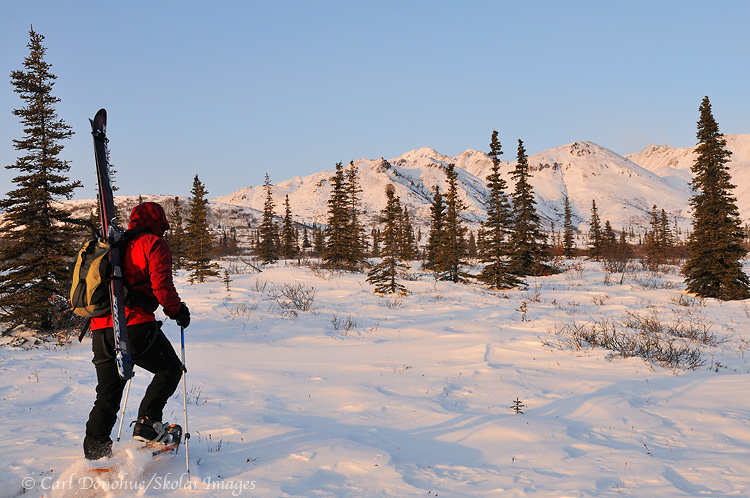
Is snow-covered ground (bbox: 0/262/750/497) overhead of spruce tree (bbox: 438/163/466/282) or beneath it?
beneath

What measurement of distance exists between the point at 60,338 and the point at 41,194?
4870 millimetres

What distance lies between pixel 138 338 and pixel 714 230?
2486 centimetres

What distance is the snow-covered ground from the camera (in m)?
3.67

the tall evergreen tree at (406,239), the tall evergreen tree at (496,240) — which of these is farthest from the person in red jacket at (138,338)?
the tall evergreen tree at (406,239)

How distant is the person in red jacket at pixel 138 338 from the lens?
3625 mm

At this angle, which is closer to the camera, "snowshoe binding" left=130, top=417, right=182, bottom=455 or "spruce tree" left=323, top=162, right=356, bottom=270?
"snowshoe binding" left=130, top=417, right=182, bottom=455

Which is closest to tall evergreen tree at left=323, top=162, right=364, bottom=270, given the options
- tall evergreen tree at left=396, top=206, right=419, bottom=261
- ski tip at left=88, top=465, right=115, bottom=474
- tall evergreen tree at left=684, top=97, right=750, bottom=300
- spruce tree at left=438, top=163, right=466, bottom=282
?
tall evergreen tree at left=396, top=206, right=419, bottom=261

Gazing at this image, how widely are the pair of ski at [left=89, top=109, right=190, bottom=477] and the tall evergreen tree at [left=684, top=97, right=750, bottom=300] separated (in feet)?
78.6

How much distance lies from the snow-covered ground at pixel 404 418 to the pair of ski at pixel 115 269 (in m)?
0.22

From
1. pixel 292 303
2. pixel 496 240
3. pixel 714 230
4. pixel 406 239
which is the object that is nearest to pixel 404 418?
pixel 292 303

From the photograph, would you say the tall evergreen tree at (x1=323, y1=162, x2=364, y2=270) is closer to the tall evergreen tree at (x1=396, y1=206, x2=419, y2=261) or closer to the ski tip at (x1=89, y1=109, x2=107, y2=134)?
the tall evergreen tree at (x1=396, y1=206, x2=419, y2=261)

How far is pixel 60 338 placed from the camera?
9.55m

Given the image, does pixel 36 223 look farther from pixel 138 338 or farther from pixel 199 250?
pixel 199 250

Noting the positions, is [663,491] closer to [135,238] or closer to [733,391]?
[733,391]
